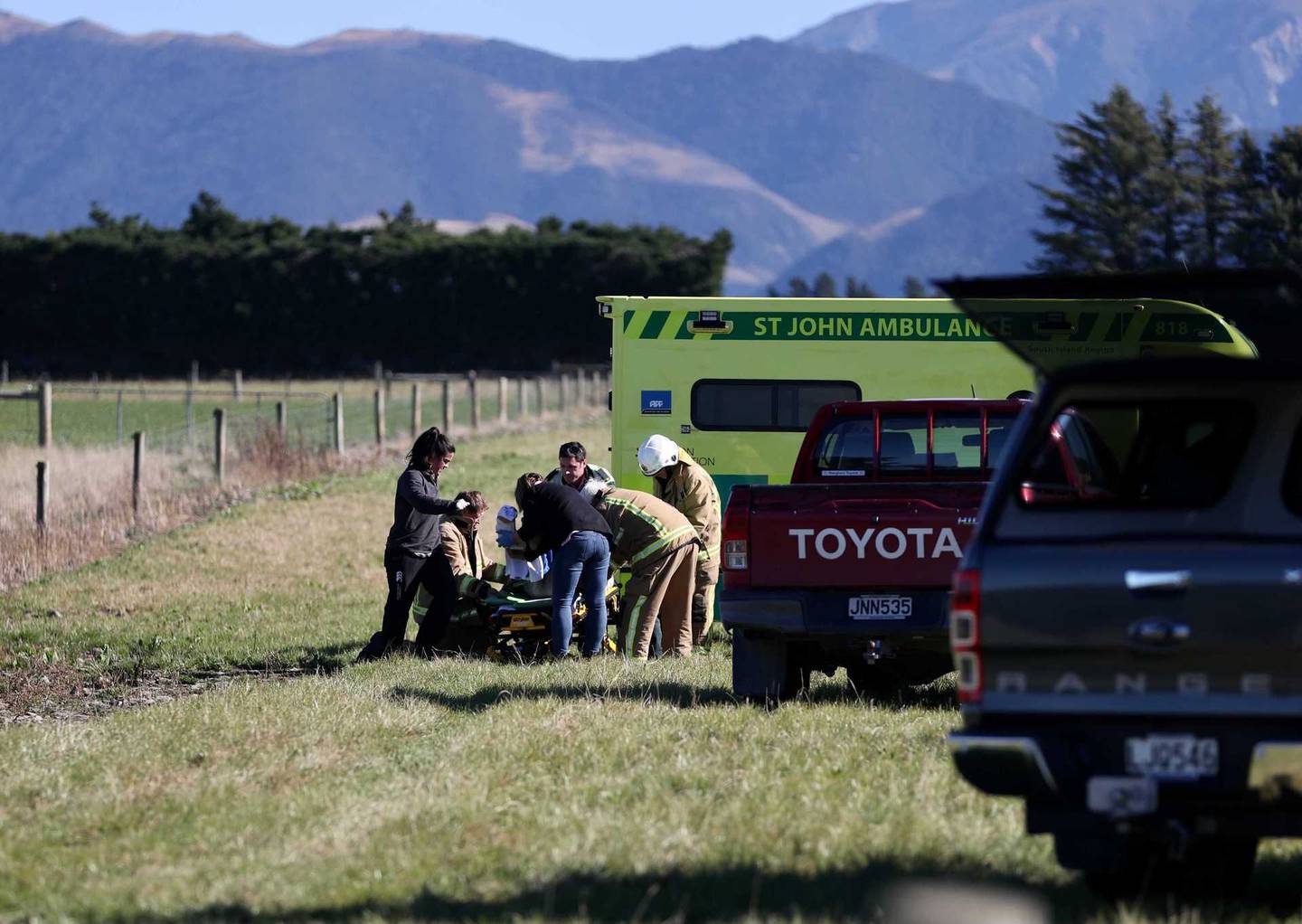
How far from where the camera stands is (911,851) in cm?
717

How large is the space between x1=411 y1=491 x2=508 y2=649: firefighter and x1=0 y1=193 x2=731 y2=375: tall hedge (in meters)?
70.6

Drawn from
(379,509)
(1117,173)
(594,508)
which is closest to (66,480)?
(379,509)

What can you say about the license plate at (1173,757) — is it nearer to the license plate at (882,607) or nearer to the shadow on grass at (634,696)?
the license plate at (882,607)

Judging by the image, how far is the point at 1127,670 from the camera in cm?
616

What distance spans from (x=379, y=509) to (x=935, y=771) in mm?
17207

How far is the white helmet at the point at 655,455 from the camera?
14.0 m

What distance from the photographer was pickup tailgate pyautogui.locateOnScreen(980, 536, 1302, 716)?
6047 millimetres

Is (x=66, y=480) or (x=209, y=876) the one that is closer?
(x=209, y=876)

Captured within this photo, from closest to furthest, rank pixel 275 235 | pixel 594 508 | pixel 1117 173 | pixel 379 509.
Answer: pixel 594 508, pixel 379 509, pixel 1117 173, pixel 275 235

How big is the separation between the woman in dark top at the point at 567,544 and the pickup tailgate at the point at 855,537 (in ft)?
8.55

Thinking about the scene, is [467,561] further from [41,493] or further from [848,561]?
[41,493]

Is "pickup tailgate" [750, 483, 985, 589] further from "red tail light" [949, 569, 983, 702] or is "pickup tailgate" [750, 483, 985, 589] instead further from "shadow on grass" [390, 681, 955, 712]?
"red tail light" [949, 569, 983, 702]

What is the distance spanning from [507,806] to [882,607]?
3252 millimetres

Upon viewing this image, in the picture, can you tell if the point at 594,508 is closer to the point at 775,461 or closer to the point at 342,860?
the point at 775,461
